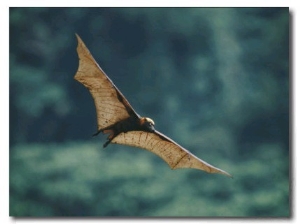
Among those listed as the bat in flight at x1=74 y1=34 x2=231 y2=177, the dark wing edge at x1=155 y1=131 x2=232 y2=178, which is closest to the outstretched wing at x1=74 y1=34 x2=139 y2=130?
the bat in flight at x1=74 y1=34 x2=231 y2=177

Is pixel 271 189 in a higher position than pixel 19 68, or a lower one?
lower

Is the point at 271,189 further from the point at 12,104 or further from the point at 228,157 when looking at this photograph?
the point at 12,104

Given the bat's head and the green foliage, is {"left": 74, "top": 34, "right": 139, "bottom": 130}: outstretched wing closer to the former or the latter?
the bat's head

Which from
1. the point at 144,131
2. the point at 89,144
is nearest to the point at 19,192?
the point at 89,144

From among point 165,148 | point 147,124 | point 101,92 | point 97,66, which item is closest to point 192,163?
point 165,148
